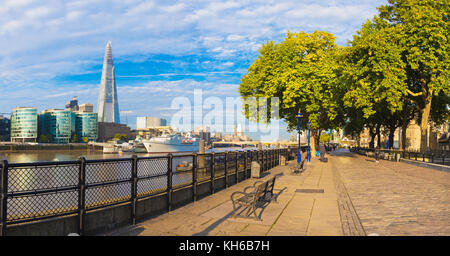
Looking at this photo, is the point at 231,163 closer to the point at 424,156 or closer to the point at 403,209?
the point at 403,209

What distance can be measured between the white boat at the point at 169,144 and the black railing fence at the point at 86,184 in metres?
100

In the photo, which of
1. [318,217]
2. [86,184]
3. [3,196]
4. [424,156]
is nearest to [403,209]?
[318,217]

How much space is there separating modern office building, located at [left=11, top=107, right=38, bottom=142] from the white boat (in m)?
79.9

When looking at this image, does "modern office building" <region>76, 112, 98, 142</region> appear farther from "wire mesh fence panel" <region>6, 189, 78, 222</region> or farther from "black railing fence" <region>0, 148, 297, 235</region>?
"wire mesh fence panel" <region>6, 189, 78, 222</region>

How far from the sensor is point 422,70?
36438mm

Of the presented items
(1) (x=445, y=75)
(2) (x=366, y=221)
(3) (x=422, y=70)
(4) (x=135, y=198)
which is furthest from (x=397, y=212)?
(3) (x=422, y=70)

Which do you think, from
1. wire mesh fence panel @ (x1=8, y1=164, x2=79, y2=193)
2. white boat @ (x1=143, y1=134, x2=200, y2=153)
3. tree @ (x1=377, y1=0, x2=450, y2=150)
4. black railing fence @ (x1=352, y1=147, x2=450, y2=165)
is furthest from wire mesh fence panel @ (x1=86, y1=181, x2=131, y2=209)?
white boat @ (x1=143, y1=134, x2=200, y2=153)

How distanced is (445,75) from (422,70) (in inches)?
145

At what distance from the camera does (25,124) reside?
6432 inches

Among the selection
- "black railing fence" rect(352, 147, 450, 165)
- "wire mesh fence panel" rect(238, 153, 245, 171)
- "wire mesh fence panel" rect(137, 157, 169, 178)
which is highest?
"wire mesh fence panel" rect(137, 157, 169, 178)

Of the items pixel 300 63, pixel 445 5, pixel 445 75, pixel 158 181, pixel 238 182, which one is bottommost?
pixel 238 182

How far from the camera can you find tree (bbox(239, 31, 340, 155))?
3775cm

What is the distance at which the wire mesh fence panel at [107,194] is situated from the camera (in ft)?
24.1
